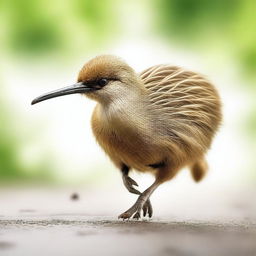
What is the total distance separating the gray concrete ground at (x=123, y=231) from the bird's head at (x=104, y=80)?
48cm

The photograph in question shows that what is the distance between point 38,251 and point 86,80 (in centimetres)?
81

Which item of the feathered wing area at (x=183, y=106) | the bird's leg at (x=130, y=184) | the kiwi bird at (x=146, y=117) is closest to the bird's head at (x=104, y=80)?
the kiwi bird at (x=146, y=117)

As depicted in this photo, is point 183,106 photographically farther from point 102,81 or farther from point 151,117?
point 102,81

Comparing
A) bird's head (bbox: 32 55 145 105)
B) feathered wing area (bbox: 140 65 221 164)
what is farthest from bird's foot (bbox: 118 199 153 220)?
bird's head (bbox: 32 55 145 105)

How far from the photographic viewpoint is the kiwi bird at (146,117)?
271cm

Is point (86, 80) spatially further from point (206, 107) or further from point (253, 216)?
point (253, 216)

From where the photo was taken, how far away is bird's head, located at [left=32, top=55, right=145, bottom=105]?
106 inches

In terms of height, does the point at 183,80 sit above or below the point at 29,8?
below

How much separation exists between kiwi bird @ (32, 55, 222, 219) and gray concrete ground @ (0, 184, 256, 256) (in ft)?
0.74

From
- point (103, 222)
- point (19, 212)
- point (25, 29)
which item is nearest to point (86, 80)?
point (103, 222)

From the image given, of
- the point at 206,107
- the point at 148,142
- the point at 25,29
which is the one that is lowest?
the point at 148,142

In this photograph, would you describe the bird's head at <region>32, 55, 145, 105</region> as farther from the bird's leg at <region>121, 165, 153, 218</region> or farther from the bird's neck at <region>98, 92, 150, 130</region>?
the bird's leg at <region>121, 165, 153, 218</region>

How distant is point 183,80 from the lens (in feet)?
9.85

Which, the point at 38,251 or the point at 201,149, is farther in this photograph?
the point at 201,149
